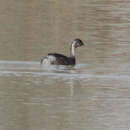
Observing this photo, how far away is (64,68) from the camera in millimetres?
21031

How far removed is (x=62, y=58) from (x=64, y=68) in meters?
0.30

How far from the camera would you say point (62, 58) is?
21234 mm

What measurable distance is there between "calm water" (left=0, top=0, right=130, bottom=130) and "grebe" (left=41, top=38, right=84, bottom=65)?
19 centimetres

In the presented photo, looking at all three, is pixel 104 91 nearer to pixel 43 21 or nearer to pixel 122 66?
pixel 122 66

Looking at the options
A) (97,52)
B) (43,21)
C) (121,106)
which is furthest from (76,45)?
(121,106)

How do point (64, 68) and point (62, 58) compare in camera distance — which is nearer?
point (64, 68)

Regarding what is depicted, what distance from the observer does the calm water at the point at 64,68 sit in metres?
14.8

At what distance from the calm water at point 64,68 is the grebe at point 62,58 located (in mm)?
192

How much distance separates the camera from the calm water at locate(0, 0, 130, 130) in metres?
14.8

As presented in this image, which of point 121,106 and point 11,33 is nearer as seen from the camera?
point 121,106

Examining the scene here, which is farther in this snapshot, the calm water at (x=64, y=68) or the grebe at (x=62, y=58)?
the grebe at (x=62, y=58)

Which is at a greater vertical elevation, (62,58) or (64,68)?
(62,58)

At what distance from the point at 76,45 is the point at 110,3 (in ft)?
33.9

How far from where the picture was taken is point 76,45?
22719 millimetres
